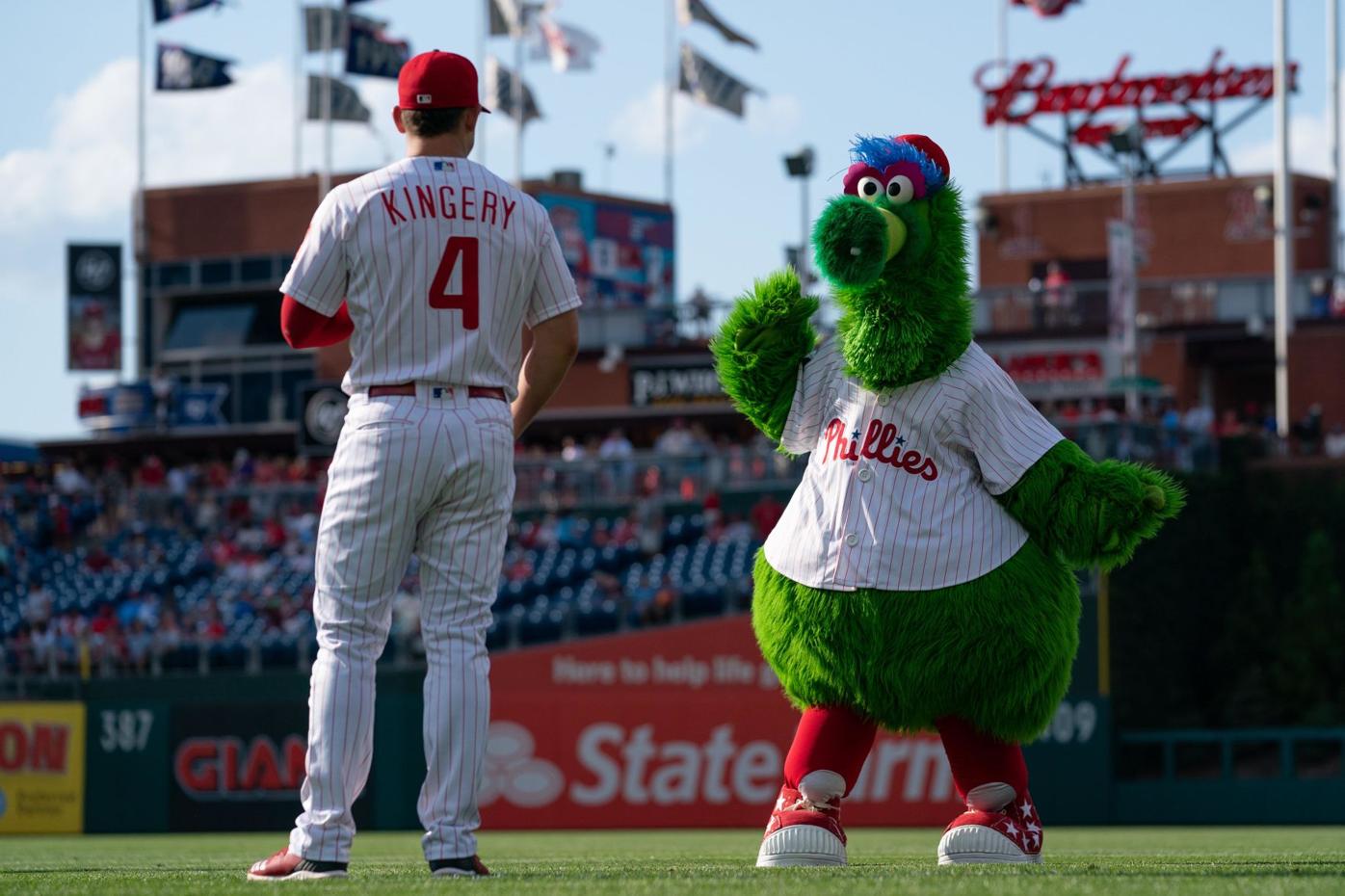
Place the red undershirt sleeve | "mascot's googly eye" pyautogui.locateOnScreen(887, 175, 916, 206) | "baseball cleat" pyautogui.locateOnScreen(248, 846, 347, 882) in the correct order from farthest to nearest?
1. "mascot's googly eye" pyautogui.locateOnScreen(887, 175, 916, 206)
2. the red undershirt sleeve
3. "baseball cleat" pyautogui.locateOnScreen(248, 846, 347, 882)

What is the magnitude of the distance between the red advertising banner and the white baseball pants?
41.0ft

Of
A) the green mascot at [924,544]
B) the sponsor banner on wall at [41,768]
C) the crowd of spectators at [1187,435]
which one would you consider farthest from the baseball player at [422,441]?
the crowd of spectators at [1187,435]

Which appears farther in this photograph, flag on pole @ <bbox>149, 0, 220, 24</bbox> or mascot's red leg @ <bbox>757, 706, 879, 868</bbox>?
flag on pole @ <bbox>149, 0, 220, 24</bbox>

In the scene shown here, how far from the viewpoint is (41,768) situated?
1875 centimetres

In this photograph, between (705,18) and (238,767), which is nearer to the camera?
(238,767)

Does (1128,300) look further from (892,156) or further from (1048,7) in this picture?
(892,156)

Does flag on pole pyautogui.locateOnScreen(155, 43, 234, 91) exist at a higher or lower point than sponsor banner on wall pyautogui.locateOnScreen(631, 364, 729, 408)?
higher

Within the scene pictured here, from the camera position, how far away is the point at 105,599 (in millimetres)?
23547

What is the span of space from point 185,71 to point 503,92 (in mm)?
5264

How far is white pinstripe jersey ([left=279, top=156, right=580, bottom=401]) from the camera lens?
493cm

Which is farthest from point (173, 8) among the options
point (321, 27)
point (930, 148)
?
point (930, 148)

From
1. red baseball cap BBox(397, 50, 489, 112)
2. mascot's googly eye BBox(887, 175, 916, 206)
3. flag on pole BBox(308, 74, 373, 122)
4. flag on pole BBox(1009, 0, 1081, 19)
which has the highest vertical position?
flag on pole BBox(1009, 0, 1081, 19)

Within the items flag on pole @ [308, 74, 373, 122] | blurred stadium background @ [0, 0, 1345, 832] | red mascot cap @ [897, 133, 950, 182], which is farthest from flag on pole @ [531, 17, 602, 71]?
red mascot cap @ [897, 133, 950, 182]

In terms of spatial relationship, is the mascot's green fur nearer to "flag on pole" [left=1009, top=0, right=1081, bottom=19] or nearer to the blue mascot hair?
the blue mascot hair
